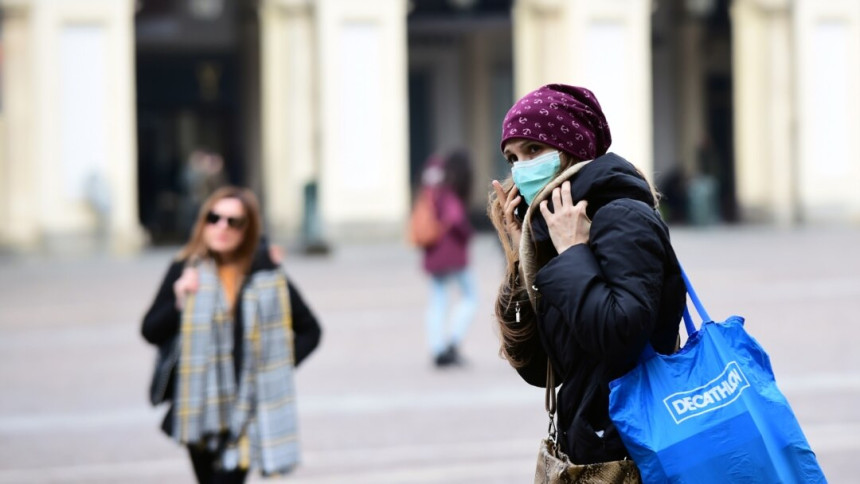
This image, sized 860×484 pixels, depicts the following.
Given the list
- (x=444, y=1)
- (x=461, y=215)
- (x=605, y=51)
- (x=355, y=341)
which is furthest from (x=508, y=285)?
(x=444, y=1)

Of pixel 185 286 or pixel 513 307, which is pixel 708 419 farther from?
pixel 185 286

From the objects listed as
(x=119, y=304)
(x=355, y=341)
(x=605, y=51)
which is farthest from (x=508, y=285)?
(x=605, y=51)

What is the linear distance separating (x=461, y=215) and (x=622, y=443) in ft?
28.2

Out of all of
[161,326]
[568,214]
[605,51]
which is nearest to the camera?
[568,214]

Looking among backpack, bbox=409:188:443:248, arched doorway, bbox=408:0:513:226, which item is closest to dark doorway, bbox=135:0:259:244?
arched doorway, bbox=408:0:513:226

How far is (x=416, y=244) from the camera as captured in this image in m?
11.6

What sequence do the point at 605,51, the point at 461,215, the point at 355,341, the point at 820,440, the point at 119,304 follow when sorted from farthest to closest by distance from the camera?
the point at 605,51, the point at 119,304, the point at 355,341, the point at 461,215, the point at 820,440

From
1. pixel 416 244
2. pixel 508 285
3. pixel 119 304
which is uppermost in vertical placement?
pixel 508 285

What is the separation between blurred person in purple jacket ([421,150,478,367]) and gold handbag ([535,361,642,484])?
799 centimetres

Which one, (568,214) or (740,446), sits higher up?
(568,214)

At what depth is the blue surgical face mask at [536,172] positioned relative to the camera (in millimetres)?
3182

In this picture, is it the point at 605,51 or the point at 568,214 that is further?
the point at 605,51

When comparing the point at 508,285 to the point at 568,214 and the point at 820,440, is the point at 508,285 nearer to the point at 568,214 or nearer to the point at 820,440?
the point at 568,214

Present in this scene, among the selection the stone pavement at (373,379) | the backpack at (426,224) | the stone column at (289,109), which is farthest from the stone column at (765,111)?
the backpack at (426,224)
